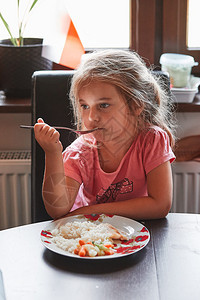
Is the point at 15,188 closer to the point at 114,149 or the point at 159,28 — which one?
the point at 114,149

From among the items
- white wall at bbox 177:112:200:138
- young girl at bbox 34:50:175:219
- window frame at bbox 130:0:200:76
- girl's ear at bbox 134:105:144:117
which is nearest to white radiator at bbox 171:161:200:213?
white wall at bbox 177:112:200:138

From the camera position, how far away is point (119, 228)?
1.15 m

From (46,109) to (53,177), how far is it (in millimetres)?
381

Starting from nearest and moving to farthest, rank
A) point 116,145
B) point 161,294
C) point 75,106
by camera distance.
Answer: point 161,294 → point 116,145 → point 75,106

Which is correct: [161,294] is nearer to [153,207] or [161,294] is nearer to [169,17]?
[153,207]

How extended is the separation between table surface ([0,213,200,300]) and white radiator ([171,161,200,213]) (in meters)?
0.93

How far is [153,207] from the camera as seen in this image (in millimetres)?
1266

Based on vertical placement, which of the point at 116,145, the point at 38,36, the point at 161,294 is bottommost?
the point at 161,294

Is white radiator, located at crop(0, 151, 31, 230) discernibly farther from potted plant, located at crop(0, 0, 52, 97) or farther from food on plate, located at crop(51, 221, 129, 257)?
food on plate, located at crop(51, 221, 129, 257)

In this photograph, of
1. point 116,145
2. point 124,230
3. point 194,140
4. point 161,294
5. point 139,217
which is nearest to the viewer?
point 161,294

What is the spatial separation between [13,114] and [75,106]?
646mm

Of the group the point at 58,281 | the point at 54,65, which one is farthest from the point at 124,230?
the point at 54,65

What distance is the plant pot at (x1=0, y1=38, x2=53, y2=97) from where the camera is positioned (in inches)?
Result: 77.6

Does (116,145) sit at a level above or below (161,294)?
above
